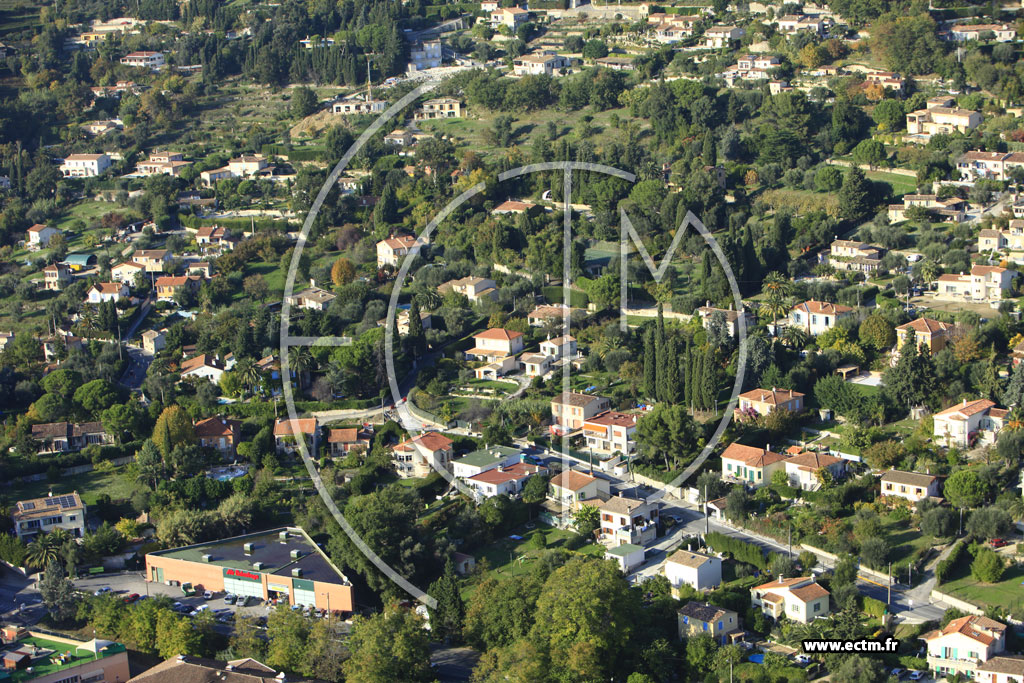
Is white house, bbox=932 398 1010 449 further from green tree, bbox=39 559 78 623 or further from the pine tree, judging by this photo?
green tree, bbox=39 559 78 623

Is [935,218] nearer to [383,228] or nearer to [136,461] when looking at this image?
[383,228]

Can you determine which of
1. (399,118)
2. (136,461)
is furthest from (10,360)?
(399,118)

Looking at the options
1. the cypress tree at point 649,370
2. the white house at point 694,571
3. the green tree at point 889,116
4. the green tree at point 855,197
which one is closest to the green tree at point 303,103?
the green tree at point 889,116

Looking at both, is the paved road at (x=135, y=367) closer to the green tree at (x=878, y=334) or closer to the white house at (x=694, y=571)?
the white house at (x=694, y=571)

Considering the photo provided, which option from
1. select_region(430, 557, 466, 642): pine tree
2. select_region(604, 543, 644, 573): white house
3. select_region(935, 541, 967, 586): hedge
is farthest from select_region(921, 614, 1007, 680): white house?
select_region(430, 557, 466, 642): pine tree

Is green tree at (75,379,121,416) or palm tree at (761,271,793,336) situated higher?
palm tree at (761,271,793,336)
